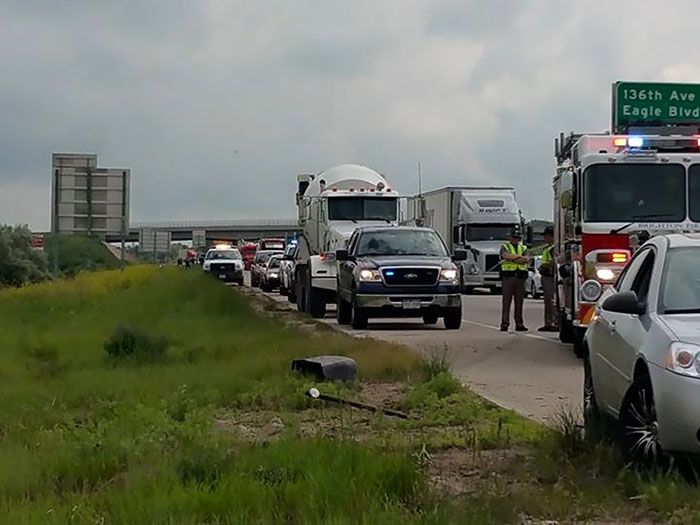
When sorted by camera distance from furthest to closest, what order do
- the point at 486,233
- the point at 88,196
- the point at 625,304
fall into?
the point at 486,233
the point at 88,196
the point at 625,304

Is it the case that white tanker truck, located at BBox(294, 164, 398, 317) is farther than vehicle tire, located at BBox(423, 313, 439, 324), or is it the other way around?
white tanker truck, located at BBox(294, 164, 398, 317)

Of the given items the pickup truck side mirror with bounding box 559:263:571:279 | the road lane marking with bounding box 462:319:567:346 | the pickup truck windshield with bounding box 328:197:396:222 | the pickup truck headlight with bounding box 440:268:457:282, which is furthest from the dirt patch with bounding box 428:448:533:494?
the pickup truck windshield with bounding box 328:197:396:222

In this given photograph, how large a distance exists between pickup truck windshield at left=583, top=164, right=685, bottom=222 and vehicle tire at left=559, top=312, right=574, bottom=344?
3.06 m

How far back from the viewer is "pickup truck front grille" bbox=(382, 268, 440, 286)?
2203 cm

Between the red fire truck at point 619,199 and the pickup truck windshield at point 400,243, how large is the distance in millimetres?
6921

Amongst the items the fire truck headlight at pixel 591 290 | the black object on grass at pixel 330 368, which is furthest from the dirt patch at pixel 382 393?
the fire truck headlight at pixel 591 290

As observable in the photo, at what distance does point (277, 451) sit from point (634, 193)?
935cm

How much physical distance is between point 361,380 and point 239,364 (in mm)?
1939

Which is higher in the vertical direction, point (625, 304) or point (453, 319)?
point (625, 304)

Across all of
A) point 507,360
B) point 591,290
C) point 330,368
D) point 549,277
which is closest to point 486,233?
point 549,277

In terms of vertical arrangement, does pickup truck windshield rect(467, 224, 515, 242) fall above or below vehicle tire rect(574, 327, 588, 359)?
above

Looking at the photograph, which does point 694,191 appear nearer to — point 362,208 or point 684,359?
point 684,359

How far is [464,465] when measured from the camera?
8062 millimetres

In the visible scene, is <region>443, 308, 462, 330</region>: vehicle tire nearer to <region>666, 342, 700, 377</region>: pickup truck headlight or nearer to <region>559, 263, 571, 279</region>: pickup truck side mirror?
<region>559, 263, 571, 279</region>: pickup truck side mirror
